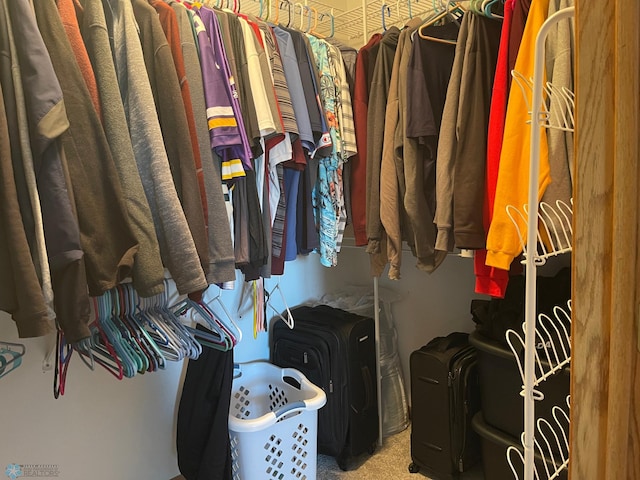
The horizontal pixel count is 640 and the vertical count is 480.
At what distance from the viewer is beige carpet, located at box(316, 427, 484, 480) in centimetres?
189

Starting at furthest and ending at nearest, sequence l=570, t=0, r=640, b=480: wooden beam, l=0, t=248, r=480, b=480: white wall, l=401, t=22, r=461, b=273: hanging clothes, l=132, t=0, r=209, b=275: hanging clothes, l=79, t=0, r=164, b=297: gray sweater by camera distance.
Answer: l=401, t=22, r=461, b=273: hanging clothes → l=0, t=248, r=480, b=480: white wall → l=132, t=0, r=209, b=275: hanging clothes → l=79, t=0, r=164, b=297: gray sweater → l=570, t=0, r=640, b=480: wooden beam

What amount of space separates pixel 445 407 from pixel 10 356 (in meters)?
1.52

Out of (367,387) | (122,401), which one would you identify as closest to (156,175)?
(122,401)

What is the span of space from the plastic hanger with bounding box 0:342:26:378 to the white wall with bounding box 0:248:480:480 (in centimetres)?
3

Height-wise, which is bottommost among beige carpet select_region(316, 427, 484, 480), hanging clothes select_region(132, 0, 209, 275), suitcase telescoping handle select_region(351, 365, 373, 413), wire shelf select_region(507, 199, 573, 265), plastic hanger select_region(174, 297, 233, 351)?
beige carpet select_region(316, 427, 484, 480)

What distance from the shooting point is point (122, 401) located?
164 centimetres

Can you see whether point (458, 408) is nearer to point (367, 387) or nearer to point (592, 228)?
point (367, 387)

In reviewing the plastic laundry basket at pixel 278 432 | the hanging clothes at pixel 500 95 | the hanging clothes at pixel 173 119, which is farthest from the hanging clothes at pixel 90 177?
the hanging clothes at pixel 500 95

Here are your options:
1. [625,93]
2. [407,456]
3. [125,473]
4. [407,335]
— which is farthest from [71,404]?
[625,93]

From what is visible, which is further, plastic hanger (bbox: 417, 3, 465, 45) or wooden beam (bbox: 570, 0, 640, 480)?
plastic hanger (bbox: 417, 3, 465, 45)

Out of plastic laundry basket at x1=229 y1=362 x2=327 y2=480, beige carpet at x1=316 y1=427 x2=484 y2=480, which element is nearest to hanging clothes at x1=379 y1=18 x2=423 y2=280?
plastic laundry basket at x1=229 y1=362 x2=327 y2=480

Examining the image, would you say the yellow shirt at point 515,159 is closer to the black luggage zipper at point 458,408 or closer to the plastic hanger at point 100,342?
the black luggage zipper at point 458,408

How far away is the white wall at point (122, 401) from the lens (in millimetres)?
1411

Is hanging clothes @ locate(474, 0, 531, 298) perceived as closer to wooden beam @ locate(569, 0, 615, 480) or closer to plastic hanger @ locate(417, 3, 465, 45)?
plastic hanger @ locate(417, 3, 465, 45)
